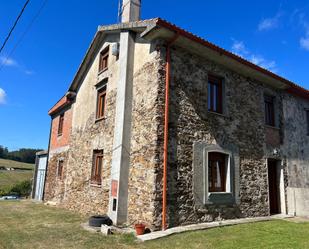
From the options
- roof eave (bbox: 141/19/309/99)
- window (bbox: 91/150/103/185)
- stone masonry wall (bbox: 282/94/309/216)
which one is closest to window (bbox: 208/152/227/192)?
roof eave (bbox: 141/19/309/99)

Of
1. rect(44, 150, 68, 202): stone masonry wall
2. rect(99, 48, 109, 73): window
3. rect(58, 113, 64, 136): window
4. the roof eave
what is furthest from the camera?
rect(58, 113, 64, 136): window

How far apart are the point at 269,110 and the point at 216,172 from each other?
4940 millimetres

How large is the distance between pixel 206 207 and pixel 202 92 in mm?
3920

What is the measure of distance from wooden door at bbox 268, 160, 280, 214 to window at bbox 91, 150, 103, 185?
7270 millimetres

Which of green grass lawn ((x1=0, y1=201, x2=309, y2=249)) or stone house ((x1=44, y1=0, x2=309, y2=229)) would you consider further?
stone house ((x1=44, y1=0, x2=309, y2=229))

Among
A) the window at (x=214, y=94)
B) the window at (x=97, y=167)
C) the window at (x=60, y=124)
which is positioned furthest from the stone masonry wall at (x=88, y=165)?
the window at (x=214, y=94)

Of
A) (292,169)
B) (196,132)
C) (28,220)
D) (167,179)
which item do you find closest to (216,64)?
(196,132)

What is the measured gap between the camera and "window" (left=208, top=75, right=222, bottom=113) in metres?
9.91

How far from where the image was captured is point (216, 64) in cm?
1012

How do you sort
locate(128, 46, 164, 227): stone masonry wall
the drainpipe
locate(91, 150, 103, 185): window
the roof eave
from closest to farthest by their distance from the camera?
the drainpipe → locate(128, 46, 164, 227): stone masonry wall → the roof eave → locate(91, 150, 103, 185): window

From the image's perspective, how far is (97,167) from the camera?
11055 millimetres

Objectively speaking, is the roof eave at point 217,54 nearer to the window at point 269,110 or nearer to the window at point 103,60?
the window at point 269,110

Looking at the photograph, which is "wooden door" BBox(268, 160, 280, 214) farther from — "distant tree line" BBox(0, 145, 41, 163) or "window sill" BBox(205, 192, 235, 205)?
"distant tree line" BBox(0, 145, 41, 163)

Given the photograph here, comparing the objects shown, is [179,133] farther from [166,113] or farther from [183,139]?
[166,113]
